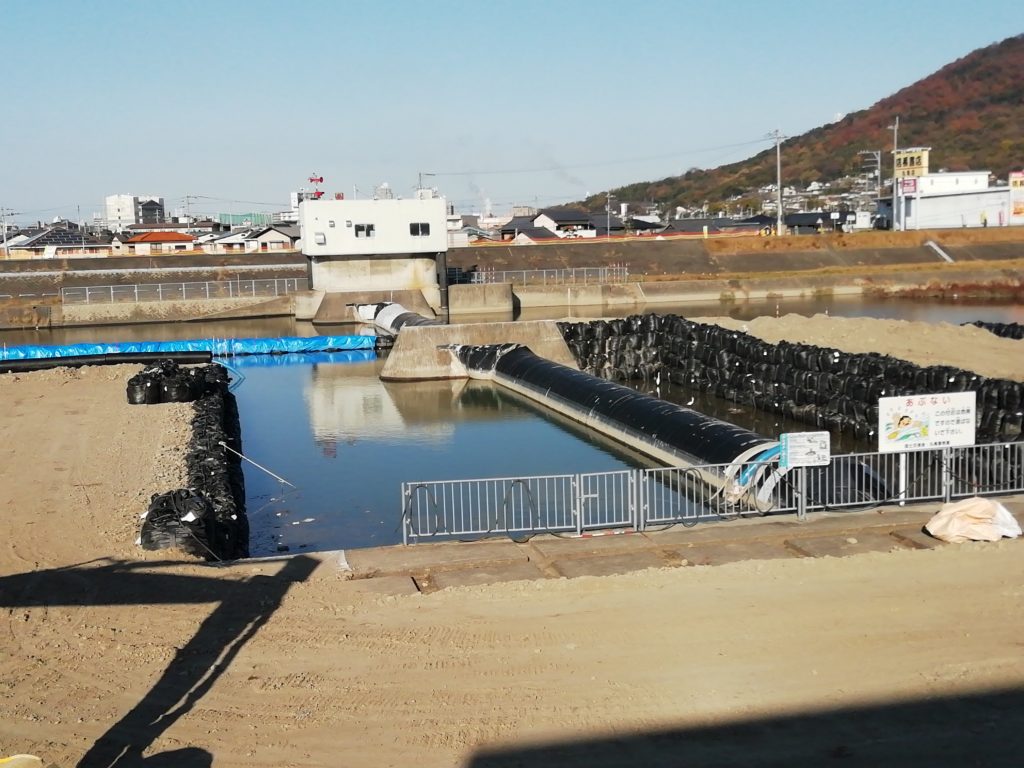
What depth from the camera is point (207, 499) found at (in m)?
14.6

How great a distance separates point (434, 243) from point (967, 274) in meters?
30.5

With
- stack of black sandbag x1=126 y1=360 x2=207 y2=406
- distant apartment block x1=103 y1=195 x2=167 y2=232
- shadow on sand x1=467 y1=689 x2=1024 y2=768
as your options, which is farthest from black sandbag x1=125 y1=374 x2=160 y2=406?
distant apartment block x1=103 y1=195 x2=167 y2=232

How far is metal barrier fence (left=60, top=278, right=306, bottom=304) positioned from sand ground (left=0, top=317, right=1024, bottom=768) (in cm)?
4382

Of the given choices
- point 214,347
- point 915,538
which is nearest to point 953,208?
point 214,347

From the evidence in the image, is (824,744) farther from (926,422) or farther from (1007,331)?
(1007,331)

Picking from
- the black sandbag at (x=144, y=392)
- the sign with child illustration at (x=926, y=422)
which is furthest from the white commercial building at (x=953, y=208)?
the sign with child illustration at (x=926, y=422)

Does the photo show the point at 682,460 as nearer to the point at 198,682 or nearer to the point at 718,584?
the point at 718,584

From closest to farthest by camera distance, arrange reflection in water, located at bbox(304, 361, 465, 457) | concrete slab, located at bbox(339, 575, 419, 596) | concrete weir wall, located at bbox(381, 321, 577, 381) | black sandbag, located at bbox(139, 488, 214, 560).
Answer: concrete slab, located at bbox(339, 575, 419, 596), black sandbag, located at bbox(139, 488, 214, 560), reflection in water, located at bbox(304, 361, 465, 457), concrete weir wall, located at bbox(381, 321, 577, 381)

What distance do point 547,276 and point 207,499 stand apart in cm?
4844

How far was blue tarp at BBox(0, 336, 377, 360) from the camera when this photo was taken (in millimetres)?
38031

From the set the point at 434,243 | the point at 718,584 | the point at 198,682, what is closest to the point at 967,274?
the point at 434,243

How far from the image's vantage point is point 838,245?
2726 inches

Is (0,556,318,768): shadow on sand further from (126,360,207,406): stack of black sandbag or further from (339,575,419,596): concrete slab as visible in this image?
(126,360,207,406): stack of black sandbag

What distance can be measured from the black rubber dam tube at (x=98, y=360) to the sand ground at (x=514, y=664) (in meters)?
25.1
